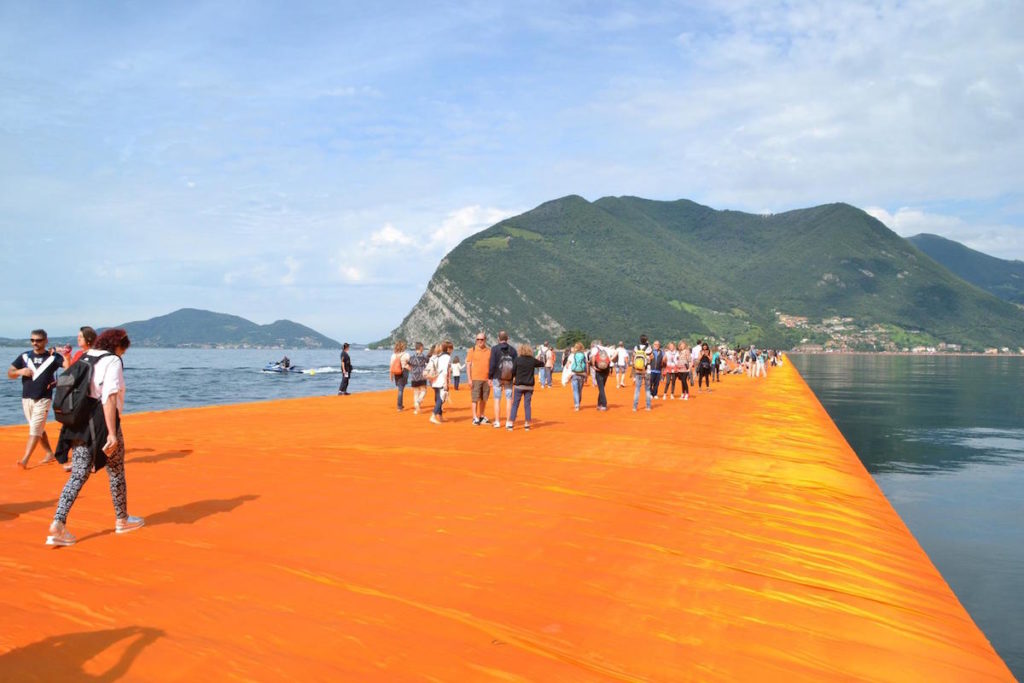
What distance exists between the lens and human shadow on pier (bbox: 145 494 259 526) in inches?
263

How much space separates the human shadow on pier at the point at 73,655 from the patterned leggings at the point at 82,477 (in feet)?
6.53

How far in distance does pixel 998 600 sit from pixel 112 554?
29.6 feet

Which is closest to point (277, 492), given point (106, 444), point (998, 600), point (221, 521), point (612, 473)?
point (221, 521)

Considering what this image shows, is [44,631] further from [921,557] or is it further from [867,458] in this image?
[867,458]

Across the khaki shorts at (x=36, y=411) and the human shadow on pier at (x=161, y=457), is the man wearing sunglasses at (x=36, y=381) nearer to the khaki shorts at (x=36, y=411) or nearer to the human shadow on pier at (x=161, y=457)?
the khaki shorts at (x=36, y=411)

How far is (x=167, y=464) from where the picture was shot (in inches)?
391

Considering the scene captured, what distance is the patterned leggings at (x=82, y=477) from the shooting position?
224 inches

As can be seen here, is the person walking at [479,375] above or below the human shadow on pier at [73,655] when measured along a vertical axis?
above

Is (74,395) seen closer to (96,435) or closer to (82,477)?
(96,435)

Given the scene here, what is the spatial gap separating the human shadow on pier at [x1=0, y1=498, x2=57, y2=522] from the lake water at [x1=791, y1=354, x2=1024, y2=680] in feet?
30.7

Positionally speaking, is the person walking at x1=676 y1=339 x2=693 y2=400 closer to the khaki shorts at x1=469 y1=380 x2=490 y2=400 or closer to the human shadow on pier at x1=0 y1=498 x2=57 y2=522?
the khaki shorts at x1=469 y1=380 x2=490 y2=400

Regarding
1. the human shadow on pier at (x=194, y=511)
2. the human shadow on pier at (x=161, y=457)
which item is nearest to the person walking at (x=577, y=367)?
the human shadow on pier at (x=161, y=457)

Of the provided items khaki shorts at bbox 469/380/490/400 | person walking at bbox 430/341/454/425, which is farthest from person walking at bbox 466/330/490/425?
person walking at bbox 430/341/454/425

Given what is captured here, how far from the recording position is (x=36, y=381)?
9.25m
